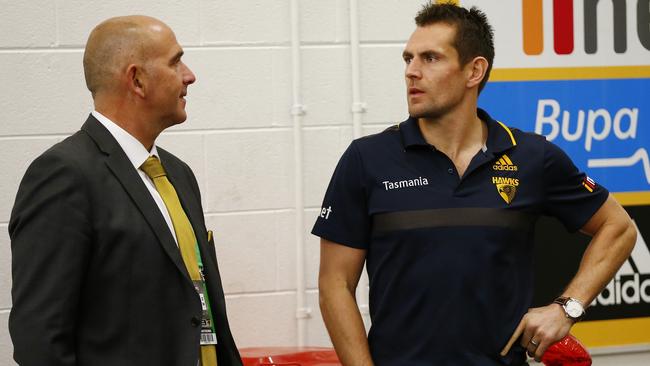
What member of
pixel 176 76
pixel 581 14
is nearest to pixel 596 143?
pixel 581 14

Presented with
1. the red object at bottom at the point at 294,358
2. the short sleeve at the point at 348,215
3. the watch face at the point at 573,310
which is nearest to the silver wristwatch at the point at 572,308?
the watch face at the point at 573,310

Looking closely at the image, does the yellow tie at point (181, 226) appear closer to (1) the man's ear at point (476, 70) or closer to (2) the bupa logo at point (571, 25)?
(1) the man's ear at point (476, 70)

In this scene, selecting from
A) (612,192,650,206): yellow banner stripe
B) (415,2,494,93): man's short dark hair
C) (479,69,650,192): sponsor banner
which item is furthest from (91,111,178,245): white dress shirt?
(612,192,650,206): yellow banner stripe

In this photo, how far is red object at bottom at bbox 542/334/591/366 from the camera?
2.38 m

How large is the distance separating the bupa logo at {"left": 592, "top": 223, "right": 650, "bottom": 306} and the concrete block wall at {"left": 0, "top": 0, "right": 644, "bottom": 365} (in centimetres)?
102

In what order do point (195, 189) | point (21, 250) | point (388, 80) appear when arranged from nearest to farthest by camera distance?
point (21, 250), point (195, 189), point (388, 80)

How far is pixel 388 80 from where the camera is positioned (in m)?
3.40

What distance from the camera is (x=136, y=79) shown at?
2037 mm

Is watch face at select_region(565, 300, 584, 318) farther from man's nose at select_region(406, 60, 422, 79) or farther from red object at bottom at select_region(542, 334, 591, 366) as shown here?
man's nose at select_region(406, 60, 422, 79)

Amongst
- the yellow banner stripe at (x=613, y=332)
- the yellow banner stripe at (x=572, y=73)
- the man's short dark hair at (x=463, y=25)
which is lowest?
the yellow banner stripe at (x=613, y=332)

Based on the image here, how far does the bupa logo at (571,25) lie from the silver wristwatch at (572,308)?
1.41m

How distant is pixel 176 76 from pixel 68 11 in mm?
1206

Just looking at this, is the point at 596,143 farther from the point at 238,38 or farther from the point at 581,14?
the point at 238,38

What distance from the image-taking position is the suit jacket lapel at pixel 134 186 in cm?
195
